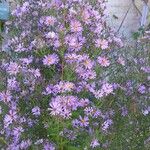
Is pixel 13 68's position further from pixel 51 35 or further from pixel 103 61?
pixel 103 61

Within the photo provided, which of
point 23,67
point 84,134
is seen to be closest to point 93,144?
point 84,134

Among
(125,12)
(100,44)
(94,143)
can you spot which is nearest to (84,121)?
(94,143)

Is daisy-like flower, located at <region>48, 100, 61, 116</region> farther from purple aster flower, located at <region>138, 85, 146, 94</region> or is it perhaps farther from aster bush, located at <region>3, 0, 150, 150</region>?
purple aster flower, located at <region>138, 85, 146, 94</region>

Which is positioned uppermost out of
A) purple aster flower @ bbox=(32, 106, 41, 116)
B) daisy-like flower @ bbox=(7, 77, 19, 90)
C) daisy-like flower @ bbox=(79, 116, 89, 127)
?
daisy-like flower @ bbox=(7, 77, 19, 90)

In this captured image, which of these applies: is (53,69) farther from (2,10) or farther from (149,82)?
(2,10)

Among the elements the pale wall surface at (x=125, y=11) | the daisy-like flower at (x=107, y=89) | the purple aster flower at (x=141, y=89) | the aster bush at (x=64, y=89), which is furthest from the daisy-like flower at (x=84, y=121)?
the pale wall surface at (x=125, y=11)

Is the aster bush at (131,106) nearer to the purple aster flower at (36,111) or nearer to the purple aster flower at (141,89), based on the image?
the purple aster flower at (141,89)

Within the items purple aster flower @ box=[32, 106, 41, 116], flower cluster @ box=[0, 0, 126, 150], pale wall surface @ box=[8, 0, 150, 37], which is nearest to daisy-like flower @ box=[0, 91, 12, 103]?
flower cluster @ box=[0, 0, 126, 150]
